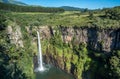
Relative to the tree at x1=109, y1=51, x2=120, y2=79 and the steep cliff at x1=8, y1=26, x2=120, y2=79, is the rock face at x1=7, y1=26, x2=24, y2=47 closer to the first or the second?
the steep cliff at x1=8, y1=26, x2=120, y2=79

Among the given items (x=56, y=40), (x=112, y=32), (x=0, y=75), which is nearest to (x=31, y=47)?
(x=56, y=40)

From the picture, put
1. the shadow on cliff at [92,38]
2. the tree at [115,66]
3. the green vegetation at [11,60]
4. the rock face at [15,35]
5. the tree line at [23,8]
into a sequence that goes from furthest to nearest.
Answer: the tree line at [23,8]
the shadow on cliff at [92,38]
the rock face at [15,35]
the tree at [115,66]
the green vegetation at [11,60]

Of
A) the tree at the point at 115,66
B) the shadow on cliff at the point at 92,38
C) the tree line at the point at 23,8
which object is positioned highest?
the tree line at the point at 23,8

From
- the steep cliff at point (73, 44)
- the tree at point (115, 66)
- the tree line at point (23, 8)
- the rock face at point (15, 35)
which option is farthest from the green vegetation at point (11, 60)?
the tree line at point (23, 8)

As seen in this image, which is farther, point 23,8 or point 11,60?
point 23,8

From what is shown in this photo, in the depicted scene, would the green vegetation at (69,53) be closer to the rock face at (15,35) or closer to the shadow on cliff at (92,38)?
the shadow on cliff at (92,38)

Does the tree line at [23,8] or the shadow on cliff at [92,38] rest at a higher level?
the tree line at [23,8]

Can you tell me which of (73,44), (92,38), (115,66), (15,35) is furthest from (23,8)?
(115,66)

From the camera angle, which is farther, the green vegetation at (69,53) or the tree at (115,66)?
the green vegetation at (69,53)

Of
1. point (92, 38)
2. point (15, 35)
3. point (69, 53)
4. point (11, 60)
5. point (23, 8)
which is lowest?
point (69, 53)

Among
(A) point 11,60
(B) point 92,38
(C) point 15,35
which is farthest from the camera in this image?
(B) point 92,38

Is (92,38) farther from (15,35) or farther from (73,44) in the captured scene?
(15,35)
